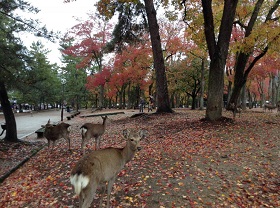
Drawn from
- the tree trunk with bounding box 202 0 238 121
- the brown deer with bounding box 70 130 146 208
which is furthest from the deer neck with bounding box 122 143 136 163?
the tree trunk with bounding box 202 0 238 121

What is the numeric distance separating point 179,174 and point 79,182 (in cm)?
300

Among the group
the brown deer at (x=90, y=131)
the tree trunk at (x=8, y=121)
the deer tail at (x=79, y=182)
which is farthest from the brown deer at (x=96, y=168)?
the tree trunk at (x=8, y=121)

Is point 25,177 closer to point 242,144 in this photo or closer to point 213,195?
point 213,195

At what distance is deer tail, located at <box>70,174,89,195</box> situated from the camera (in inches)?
131

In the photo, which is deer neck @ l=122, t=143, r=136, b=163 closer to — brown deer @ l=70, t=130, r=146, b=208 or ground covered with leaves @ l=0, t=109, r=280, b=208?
brown deer @ l=70, t=130, r=146, b=208

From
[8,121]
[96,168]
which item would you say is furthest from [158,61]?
[96,168]

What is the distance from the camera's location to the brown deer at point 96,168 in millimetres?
3369

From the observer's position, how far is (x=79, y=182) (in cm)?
335

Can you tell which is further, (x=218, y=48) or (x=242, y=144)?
(x=218, y=48)

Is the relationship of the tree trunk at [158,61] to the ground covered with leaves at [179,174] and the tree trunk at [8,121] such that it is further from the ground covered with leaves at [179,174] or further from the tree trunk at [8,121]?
the tree trunk at [8,121]

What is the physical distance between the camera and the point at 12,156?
899 cm

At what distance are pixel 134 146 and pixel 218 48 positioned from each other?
7844mm

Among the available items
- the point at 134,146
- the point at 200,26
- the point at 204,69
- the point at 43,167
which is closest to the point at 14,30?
the point at 43,167

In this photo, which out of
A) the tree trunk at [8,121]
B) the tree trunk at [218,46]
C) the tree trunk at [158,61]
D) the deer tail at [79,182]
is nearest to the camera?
the deer tail at [79,182]
